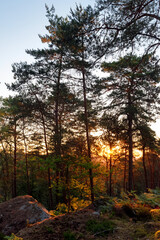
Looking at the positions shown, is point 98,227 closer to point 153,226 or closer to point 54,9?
point 153,226

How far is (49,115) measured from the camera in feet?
45.1

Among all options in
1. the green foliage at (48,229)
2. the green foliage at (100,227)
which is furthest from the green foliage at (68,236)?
the green foliage at (100,227)

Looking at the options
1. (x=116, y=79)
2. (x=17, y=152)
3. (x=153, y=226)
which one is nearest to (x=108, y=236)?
(x=153, y=226)

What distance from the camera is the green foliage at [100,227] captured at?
12.9 feet

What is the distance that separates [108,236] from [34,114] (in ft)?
36.1

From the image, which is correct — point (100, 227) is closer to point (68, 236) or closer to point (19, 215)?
point (68, 236)

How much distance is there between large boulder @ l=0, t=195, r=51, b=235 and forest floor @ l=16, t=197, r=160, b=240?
3.25 meters

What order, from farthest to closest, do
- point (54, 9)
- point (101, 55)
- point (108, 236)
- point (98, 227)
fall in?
point (54, 9)
point (101, 55)
point (98, 227)
point (108, 236)

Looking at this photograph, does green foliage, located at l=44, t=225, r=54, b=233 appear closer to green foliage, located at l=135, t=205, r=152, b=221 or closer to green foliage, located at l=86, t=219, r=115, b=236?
green foliage, located at l=86, t=219, r=115, b=236

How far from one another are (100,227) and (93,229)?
196 millimetres

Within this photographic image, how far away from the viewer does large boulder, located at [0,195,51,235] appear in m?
6.99

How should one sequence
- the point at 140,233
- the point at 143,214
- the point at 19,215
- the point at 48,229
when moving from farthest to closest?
the point at 19,215, the point at 143,214, the point at 48,229, the point at 140,233

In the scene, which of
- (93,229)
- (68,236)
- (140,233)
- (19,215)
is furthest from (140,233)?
(19,215)

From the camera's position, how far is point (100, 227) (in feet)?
13.5
